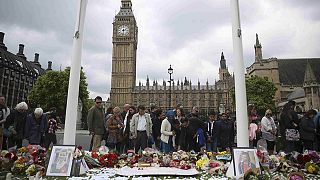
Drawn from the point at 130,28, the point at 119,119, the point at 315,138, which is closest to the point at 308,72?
the point at 315,138

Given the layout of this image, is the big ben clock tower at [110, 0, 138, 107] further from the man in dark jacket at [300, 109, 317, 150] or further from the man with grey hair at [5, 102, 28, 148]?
the man in dark jacket at [300, 109, 317, 150]

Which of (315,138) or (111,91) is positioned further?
(111,91)

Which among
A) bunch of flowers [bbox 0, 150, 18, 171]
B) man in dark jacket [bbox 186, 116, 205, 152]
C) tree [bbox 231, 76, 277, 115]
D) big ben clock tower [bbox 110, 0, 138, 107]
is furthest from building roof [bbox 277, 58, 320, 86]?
bunch of flowers [bbox 0, 150, 18, 171]

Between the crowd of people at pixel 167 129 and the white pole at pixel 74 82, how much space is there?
2.56 m

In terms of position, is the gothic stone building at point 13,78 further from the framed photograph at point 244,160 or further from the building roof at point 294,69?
the building roof at point 294,69

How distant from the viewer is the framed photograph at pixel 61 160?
479cm

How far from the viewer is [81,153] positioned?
17.3ft

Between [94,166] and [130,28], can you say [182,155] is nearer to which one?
[94,166]

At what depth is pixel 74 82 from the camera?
5371 millimetres

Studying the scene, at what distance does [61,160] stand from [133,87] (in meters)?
98.5

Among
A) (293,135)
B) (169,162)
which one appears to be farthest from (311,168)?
(169,162)

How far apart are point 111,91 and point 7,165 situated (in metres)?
96.1

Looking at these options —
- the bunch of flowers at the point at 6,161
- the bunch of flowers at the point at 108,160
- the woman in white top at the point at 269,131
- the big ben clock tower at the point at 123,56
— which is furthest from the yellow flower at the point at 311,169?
the big ben clock tower at the point at 123,56

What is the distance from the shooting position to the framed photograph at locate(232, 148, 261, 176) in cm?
456
